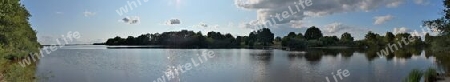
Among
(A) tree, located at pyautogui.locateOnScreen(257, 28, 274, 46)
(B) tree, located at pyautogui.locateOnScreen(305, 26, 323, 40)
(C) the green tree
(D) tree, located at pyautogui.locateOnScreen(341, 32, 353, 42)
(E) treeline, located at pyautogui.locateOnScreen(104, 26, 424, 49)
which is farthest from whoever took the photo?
(A) tree, located at pyautogui.locateOnScreen(257, 28, 274, 46)

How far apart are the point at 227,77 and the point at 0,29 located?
17.1m

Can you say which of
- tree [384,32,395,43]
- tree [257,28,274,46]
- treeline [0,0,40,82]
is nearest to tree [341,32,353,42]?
tree [384,32,395,43]

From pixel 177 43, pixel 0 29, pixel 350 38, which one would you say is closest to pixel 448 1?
pixel 0 29

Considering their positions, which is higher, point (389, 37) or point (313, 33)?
point (313, 33)

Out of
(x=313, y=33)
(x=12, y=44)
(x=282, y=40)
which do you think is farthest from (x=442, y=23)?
(x=313, y=33)

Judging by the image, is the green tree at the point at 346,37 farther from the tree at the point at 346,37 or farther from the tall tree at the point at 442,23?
the tall tree at the point at 442,23

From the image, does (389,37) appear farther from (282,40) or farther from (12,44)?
(12,44)

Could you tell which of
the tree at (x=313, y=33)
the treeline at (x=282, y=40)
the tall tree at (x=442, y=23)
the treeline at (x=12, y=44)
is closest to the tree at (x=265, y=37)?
the treeline at (x=282, y=40)

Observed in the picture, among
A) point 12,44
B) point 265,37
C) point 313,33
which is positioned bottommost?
point 12,44

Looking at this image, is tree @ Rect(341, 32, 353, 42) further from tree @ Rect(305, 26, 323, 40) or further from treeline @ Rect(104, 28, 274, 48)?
treeline @ Rect(104, 28, 274, 48)

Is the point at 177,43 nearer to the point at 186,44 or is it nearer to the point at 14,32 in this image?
the point at 186,44

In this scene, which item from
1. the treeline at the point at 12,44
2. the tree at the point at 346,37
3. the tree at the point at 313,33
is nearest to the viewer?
the treeline at the point at 12,44

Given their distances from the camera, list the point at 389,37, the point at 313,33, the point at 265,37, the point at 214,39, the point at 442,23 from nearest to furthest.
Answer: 1. the point at 442,23
2. the point at 389,37
3. the point at 313,33
4. the point at 214,39
5. the point at 265,37

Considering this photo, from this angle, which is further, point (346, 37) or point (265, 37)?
point (265, 37)
